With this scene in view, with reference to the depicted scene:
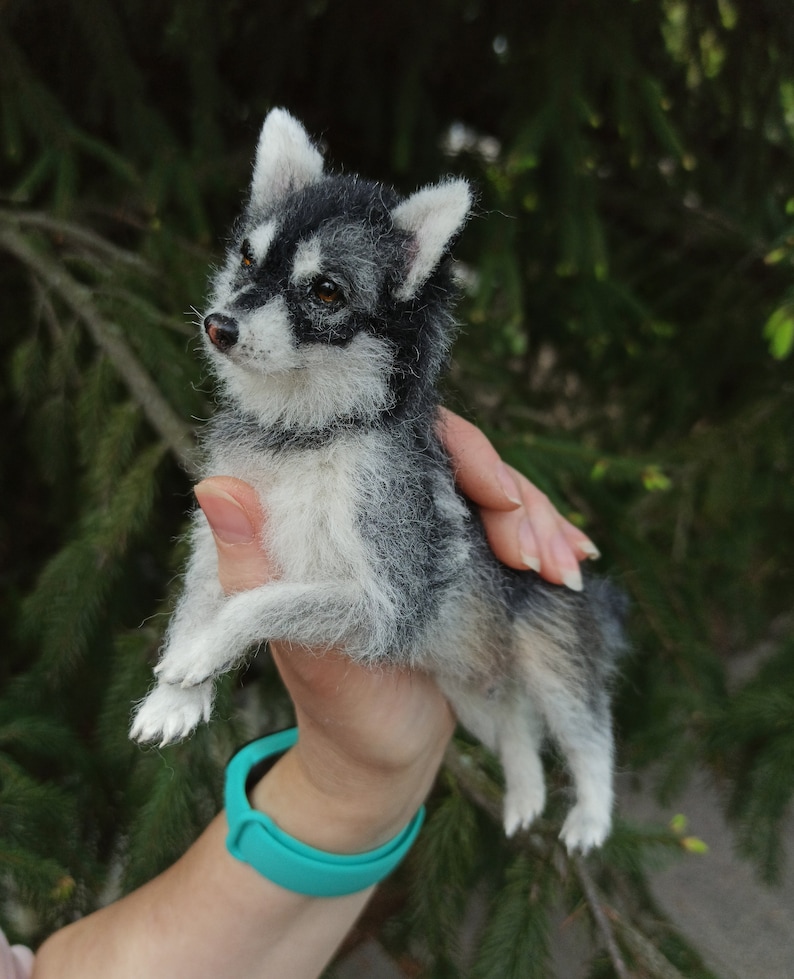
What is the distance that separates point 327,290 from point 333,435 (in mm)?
304

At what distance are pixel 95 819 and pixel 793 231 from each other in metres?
2.50

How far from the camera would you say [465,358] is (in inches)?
112

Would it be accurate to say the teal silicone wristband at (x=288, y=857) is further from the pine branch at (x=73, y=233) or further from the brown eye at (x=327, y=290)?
the pine branch at (x=73, y=233)

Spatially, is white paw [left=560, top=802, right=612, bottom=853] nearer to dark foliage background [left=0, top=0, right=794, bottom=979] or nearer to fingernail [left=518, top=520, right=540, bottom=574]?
dark foliage background [left=0, top=0, right=794, bottom=979]

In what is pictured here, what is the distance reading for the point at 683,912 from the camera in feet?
14.0

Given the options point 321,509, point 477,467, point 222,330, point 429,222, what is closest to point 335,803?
point 321,509

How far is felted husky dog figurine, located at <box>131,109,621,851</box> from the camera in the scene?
1445 millimetres

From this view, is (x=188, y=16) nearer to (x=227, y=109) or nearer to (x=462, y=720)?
(x=227, y=109)

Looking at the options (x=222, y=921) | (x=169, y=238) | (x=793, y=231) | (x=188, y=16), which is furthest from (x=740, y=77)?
(x=222, y=921)

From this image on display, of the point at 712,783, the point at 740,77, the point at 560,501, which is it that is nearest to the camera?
the point at 712,783

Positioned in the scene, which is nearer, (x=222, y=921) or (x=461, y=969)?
(x=222, y=921)

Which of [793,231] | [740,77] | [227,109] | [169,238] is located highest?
[740,77]

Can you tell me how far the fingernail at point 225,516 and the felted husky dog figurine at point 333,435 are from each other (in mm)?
75

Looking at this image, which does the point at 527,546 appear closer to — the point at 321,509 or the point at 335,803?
the point at 321,509
